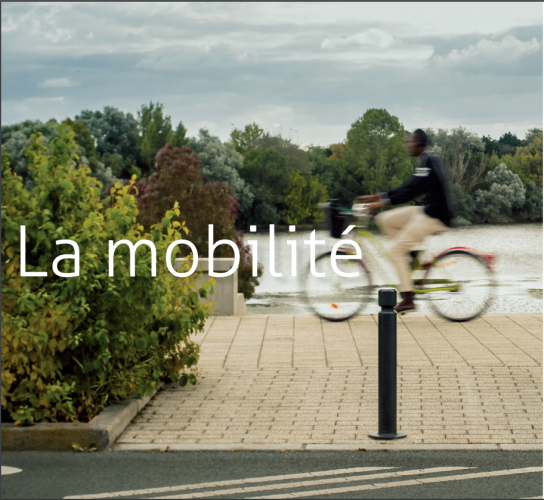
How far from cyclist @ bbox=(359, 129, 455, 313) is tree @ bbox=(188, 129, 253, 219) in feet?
144

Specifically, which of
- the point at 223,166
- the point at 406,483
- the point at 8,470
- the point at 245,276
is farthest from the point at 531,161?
the point at 223,166

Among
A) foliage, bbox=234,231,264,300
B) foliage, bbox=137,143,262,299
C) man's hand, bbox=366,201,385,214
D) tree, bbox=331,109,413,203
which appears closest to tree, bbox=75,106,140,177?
tree, bbox=331,109,413,203

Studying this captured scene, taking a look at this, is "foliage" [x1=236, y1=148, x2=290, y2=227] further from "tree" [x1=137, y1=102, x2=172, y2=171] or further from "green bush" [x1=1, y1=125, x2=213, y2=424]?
"green bush" [x1=1, y1=125, x2=213, y2=424]

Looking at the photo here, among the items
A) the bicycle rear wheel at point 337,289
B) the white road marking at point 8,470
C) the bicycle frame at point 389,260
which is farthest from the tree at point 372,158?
the white road marking at point 8,470

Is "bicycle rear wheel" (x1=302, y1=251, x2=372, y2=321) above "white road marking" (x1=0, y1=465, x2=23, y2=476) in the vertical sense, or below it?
above

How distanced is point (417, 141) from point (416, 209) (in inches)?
28.9

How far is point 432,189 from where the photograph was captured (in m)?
8.44

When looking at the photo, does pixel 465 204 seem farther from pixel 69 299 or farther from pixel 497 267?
pixel 69 299

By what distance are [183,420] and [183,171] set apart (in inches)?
1031

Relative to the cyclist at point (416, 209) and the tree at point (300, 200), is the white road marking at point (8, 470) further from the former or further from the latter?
the tree at point (300, 200)

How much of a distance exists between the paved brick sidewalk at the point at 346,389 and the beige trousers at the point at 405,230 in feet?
2.51

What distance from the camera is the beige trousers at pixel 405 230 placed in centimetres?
850

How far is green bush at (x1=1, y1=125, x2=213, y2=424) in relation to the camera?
17.1 feet

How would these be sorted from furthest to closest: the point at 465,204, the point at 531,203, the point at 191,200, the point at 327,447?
the point at 191,200 → the point at 465,204 → the point at 531,203 → the point at 327,447
